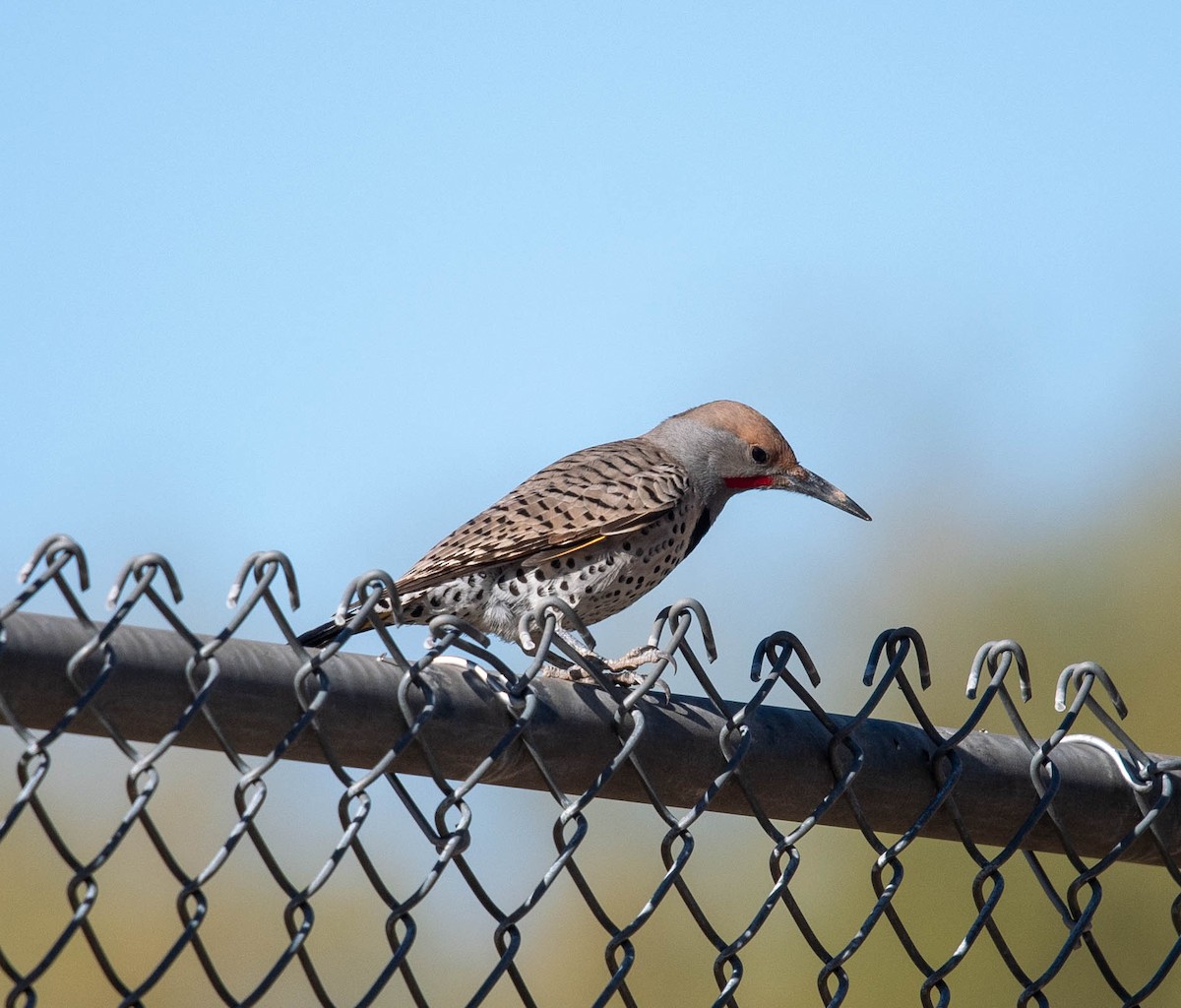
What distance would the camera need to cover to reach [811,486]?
535 centimetres

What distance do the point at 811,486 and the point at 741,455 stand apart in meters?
0.28

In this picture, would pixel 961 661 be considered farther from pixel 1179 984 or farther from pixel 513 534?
pixel 513 534

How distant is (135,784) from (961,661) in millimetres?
14546

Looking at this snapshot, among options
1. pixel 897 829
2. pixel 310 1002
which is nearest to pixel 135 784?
pixel 897 829

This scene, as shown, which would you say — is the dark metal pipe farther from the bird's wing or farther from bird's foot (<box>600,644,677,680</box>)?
the bird's wing

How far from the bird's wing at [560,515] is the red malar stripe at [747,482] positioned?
34 centimetres

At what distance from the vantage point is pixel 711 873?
14.5 metres

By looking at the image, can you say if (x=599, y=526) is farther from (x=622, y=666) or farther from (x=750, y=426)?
(x=622, y=666)

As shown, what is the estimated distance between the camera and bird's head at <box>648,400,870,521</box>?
5.32 m

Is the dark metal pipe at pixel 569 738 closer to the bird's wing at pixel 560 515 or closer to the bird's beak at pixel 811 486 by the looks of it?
the bird's wing at pixel 560 515

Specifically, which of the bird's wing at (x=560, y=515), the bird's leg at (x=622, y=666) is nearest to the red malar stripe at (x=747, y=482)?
the bird's wing at (x=560, y=515)

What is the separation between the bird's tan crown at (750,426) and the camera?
5336 mm

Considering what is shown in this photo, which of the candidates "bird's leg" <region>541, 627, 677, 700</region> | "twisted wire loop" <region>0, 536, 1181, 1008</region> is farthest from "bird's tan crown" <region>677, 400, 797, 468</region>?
"twisted wire loop" <region>0, 536, 1181, 1008</region>

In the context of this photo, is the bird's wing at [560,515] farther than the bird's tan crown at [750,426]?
No
